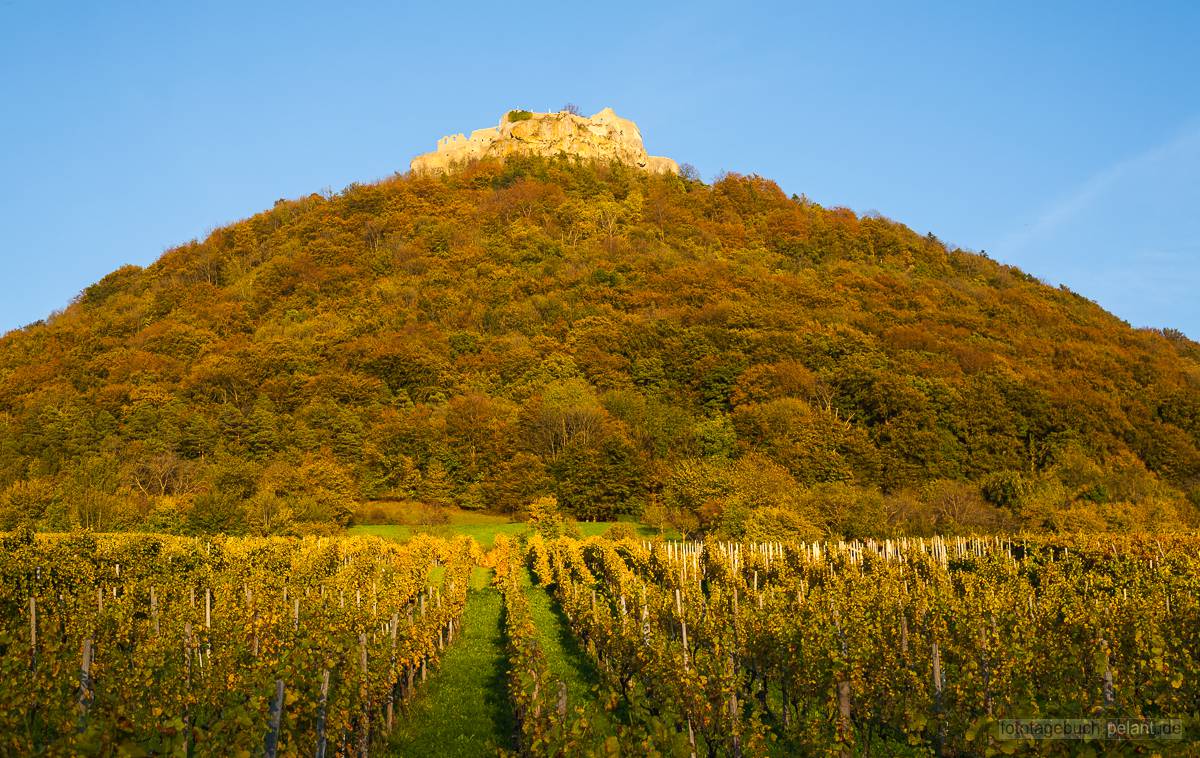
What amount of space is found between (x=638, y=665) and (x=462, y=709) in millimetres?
3652

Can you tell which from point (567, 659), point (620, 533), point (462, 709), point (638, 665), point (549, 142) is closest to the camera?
point (638, 665)

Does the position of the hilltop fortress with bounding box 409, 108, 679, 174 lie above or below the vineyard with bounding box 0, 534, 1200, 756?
above

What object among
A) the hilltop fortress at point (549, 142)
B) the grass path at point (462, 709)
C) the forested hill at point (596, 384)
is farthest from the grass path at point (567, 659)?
the hilltop fortress at point (549, 142)

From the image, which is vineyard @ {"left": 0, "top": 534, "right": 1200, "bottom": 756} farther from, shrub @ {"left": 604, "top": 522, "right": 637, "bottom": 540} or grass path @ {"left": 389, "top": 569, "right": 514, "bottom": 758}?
shrub @ {"left": 604, "top": 522, "right": 637, "bottom": 540}

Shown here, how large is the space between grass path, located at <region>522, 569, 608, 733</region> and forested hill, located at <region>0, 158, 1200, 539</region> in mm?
12730

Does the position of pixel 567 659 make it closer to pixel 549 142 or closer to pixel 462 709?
pixel 462 709

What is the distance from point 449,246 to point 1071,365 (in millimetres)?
73090

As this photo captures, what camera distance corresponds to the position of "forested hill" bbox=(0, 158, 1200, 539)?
163 feet

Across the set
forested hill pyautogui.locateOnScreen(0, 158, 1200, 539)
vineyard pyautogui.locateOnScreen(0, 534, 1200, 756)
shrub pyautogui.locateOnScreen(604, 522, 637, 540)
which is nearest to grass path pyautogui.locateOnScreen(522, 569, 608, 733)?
vineyard pyautogui.locateOnScreen(0, 534, 1200, 756)

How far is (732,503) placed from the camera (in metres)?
39.0

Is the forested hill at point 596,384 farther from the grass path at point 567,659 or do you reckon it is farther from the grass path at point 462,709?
the grass path at point 462,709

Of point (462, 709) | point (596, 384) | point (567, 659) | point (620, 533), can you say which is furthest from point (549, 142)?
point (462, 709)

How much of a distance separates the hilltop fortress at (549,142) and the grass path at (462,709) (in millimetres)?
124270

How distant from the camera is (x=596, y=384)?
75.5m
